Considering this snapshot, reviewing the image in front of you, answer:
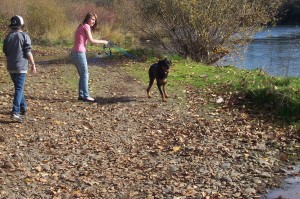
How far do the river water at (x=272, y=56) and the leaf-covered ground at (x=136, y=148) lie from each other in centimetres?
592

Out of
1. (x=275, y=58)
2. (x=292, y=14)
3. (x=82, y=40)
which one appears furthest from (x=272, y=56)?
(x=292, y=14)

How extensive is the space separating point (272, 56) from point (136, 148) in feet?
51.7

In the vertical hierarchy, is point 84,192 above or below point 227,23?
below

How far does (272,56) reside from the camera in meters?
21.4

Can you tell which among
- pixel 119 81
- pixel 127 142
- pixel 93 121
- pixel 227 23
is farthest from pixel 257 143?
pixel 227 23

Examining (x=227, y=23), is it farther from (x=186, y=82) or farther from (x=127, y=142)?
(x=127, y=142)

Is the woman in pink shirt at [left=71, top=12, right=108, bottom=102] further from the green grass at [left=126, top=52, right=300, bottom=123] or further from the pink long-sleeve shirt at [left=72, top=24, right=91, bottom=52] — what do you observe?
the green grass at [left=126, top=52, right=300, bottom=123]

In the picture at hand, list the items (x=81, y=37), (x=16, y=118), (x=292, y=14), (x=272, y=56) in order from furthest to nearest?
(x=292, y=14), (x=272, y=56), (x=81, y=37), (x=16, y=118)

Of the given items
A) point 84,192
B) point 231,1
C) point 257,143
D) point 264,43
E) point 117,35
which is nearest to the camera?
point 84,192

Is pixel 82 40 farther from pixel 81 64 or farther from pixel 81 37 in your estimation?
pixel 81 64

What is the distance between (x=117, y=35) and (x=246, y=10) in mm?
15074

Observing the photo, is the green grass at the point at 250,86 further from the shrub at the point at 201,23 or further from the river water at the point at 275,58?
the shrub at the point at 201,23

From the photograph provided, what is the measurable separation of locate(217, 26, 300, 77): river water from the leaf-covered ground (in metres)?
5.92

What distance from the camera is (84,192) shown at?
18.0 feet
